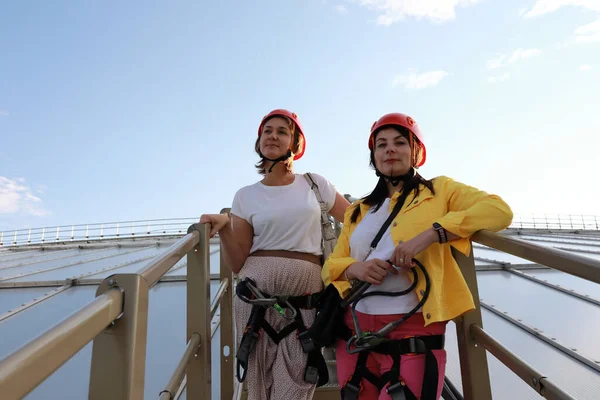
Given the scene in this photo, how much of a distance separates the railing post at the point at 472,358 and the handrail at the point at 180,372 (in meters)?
1.24

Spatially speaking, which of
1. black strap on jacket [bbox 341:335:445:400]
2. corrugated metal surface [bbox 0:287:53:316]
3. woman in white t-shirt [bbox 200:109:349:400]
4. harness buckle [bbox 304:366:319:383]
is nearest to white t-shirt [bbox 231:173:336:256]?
woman in white t-shirt [bbox 200:109:349:400]

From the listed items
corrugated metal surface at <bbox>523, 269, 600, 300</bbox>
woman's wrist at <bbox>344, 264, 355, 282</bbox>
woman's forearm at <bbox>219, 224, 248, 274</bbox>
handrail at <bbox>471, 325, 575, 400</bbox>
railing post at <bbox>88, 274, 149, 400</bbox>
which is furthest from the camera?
corrugated metal surface at <bbox>523, 269, 600, 300</bbox>

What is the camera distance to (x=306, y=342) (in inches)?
80.5

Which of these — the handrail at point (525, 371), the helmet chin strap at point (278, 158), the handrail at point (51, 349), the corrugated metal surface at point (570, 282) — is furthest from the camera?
the corrugated metal surface at point (570, 282)

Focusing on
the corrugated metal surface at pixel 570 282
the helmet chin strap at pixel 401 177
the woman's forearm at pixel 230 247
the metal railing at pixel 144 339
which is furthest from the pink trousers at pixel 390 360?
the corrugated metal surface at pixel 570 282

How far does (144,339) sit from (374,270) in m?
1.05

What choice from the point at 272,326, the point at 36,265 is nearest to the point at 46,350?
the point at 272,326

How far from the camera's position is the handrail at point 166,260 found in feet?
3.79

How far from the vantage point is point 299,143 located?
2.60 meters

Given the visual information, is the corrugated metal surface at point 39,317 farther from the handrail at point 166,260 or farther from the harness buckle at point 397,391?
the harness buckle at point 397,391

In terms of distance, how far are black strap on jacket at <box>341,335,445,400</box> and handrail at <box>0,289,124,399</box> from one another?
3.87 ft

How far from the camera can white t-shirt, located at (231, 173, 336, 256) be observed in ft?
7.41

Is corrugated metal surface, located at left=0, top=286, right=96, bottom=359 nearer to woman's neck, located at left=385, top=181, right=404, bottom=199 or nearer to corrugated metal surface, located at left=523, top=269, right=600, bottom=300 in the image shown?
woman's neck, located at left=385, top=181, right=404, bottom=199

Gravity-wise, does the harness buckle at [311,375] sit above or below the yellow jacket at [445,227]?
below
